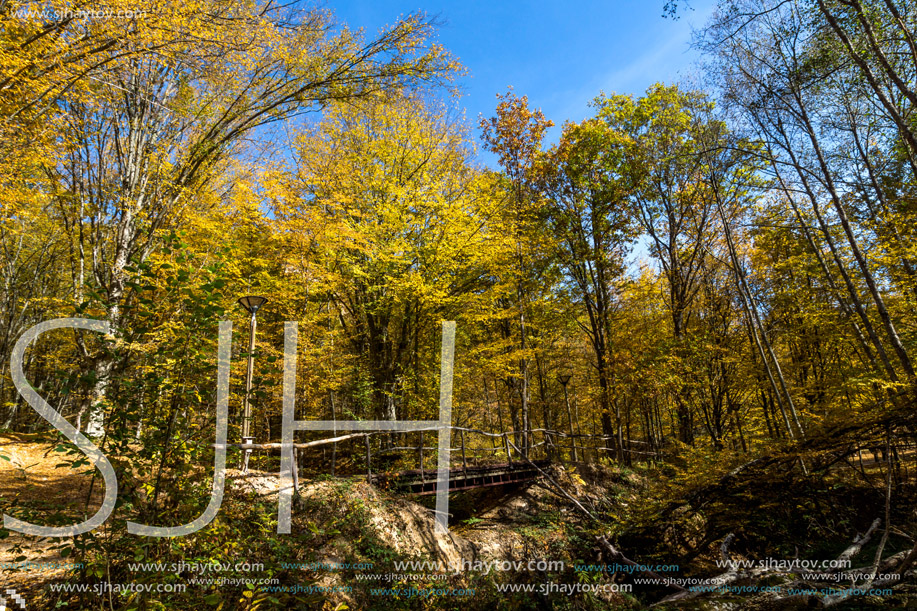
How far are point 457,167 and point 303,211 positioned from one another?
558cm

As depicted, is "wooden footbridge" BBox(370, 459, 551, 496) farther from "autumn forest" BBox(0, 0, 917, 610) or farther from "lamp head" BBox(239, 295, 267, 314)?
"lamp head" BBox(239, 295, 267, 314)

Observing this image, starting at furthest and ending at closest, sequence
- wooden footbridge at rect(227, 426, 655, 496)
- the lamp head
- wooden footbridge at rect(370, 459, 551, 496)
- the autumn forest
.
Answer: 1. wooden footbridge at rect(370, 459, 551, 496)
2. wooden footbridge at rect(227, 426, 655, 496)
3. the lamp head
4. the autumn forest

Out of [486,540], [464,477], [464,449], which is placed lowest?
[486,540]

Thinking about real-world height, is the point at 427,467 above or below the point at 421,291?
below

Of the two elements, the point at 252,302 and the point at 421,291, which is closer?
the point at 252,302

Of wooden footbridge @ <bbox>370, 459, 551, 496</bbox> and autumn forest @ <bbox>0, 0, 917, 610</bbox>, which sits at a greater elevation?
autumn forest @ <bbox>0, 0, 917, 610</bbox>

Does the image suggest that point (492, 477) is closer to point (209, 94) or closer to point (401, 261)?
point (401, 261)

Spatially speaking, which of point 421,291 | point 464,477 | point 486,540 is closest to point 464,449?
point 464,477

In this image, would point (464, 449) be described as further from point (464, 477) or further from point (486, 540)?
point (486, 540)

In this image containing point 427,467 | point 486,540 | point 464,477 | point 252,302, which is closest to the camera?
point 252,302

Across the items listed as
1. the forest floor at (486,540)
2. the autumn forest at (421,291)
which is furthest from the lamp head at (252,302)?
the forest floor at (486,540)

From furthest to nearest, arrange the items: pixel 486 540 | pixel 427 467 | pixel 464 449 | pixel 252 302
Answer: pixel 427 467 < pixel 464 449 < pixel 486 540 < pixel 252 302

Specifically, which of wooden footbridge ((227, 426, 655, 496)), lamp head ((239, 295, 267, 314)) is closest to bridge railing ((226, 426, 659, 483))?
wooden footbridge ((227, 426, 655, 496))

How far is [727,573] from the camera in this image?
4.50m
